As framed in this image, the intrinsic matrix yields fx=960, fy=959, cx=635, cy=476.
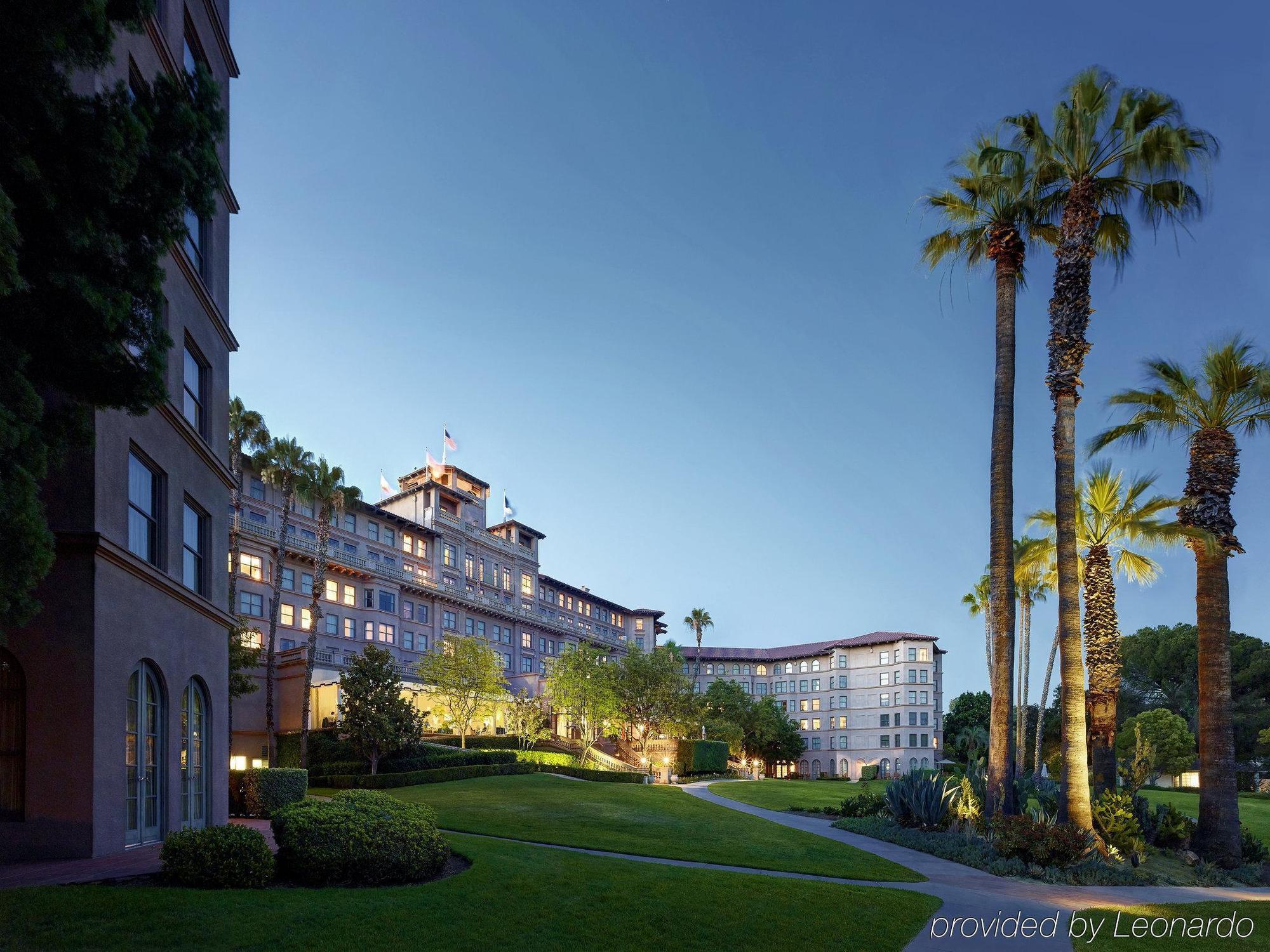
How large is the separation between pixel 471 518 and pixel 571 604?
77.0 feet

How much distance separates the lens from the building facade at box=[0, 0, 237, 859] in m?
14.3

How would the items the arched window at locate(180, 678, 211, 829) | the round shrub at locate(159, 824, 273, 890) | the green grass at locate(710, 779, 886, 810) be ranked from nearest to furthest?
1. the round shrub at locate(159, 824, 273, 890)
2. the arched window at locate(180, 678, 211, 829)
3. the green grass at locate(710, 779, 886, 810)

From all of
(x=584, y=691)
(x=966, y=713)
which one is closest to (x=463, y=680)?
(x=584, y=691)

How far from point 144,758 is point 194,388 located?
27.0 feet

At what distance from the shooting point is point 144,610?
1681 cm

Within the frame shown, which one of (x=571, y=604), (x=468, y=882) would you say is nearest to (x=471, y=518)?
(x=571, y=604)

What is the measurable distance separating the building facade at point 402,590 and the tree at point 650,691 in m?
2.00

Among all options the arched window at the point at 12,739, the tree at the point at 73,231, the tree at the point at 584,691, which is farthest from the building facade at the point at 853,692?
the tree at the point at 73,231

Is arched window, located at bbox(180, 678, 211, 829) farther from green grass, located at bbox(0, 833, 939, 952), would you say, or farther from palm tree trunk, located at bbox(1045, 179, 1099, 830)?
palm tree trunk, located at bbox(1045, 179, 1099, 830)

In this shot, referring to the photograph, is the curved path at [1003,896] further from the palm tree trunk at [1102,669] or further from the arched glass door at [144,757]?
the arched glass door at [144,757]

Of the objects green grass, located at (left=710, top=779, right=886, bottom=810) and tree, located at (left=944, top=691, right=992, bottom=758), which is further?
tree, located at (left=944, top=691, right=992, bottom=758)

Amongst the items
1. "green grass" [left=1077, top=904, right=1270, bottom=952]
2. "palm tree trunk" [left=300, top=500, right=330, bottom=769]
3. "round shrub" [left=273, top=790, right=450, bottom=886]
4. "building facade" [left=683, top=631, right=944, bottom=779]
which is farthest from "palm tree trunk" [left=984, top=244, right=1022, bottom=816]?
"building facade" [left=683, top=631, right=944, bottom=779]

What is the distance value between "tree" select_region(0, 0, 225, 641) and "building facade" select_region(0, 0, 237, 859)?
101 centimetres

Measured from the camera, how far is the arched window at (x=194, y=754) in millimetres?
19016
